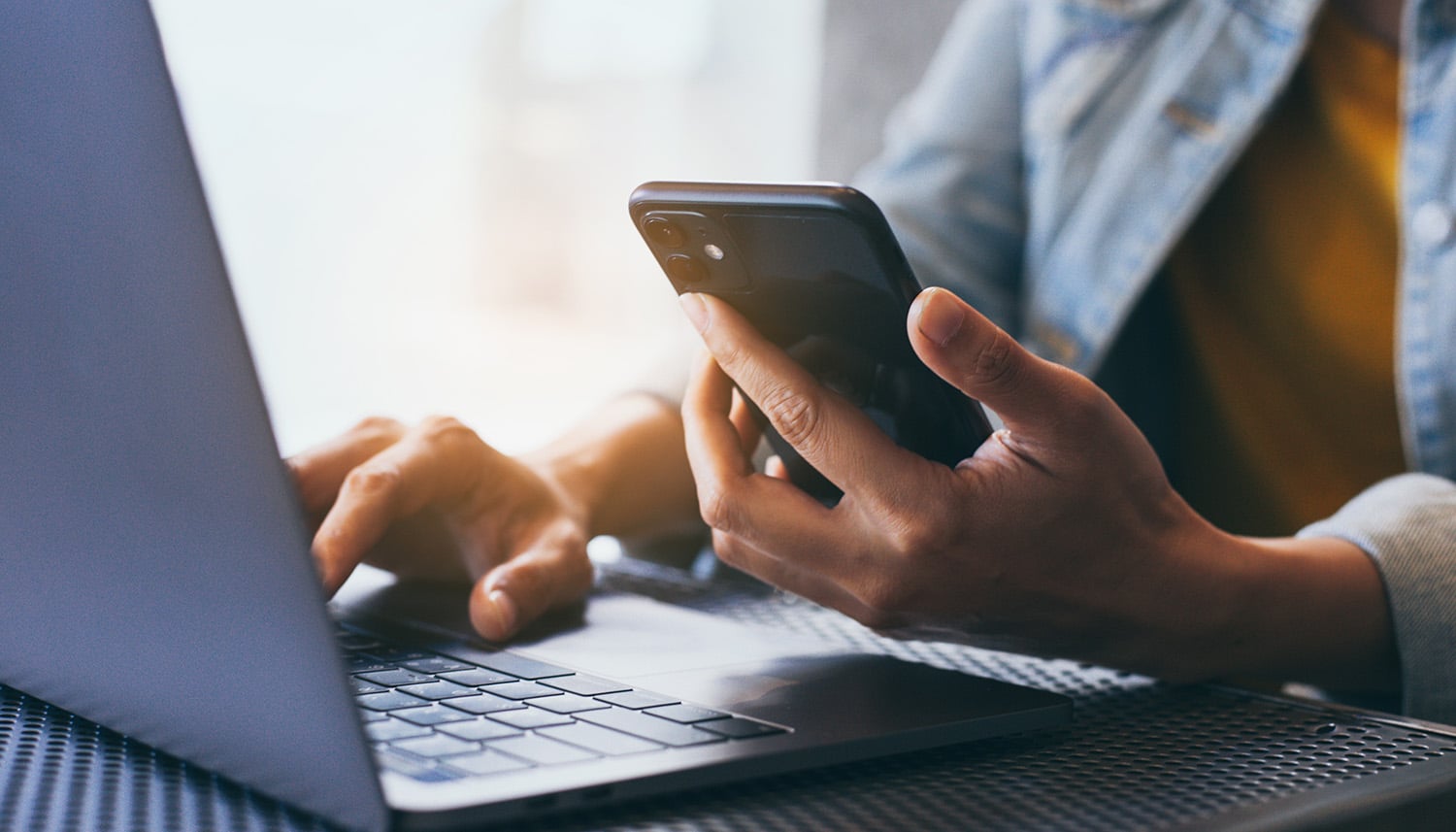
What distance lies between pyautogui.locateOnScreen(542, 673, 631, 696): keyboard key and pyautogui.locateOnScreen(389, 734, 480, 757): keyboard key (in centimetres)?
6

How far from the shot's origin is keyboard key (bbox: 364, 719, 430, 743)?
0.32 metres

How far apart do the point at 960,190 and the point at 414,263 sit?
102 centimetres

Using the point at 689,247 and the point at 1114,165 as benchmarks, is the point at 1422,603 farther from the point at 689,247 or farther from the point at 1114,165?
the point at 1114,165

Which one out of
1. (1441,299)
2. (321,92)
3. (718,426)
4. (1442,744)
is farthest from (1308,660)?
(321,92)

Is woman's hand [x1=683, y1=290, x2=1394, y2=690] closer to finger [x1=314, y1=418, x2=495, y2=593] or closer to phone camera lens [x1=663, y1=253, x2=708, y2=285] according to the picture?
phone camera lens [x1=663, y1=253, x2=708, y2=285]

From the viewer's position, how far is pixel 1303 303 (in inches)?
34.5

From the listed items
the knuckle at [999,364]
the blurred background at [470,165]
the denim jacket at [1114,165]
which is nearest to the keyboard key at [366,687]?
the knuckle at [999,364]

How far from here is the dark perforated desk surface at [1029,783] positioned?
0.98 ft

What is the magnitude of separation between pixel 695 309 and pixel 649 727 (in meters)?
0.17

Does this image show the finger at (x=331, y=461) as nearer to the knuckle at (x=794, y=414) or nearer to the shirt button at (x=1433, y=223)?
the knuckle at (x=794, y=414)

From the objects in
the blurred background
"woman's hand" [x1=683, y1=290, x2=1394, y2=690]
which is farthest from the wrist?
the blurred background

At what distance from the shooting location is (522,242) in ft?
6.10

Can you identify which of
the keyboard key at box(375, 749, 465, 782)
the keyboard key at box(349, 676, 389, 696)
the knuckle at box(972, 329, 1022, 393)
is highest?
the knuckle at box(972, 329, 1022, 393)

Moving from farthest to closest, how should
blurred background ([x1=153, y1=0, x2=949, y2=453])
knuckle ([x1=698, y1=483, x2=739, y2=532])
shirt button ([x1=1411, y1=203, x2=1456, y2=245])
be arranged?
blurred background ([x1=153, y1=0, x2=949, y2=453])
shirt button ([x1=1411, y1=203, x2=1456, y2=245])
knuckle ([x1=698, y1=483, x2=739, y2=532])
